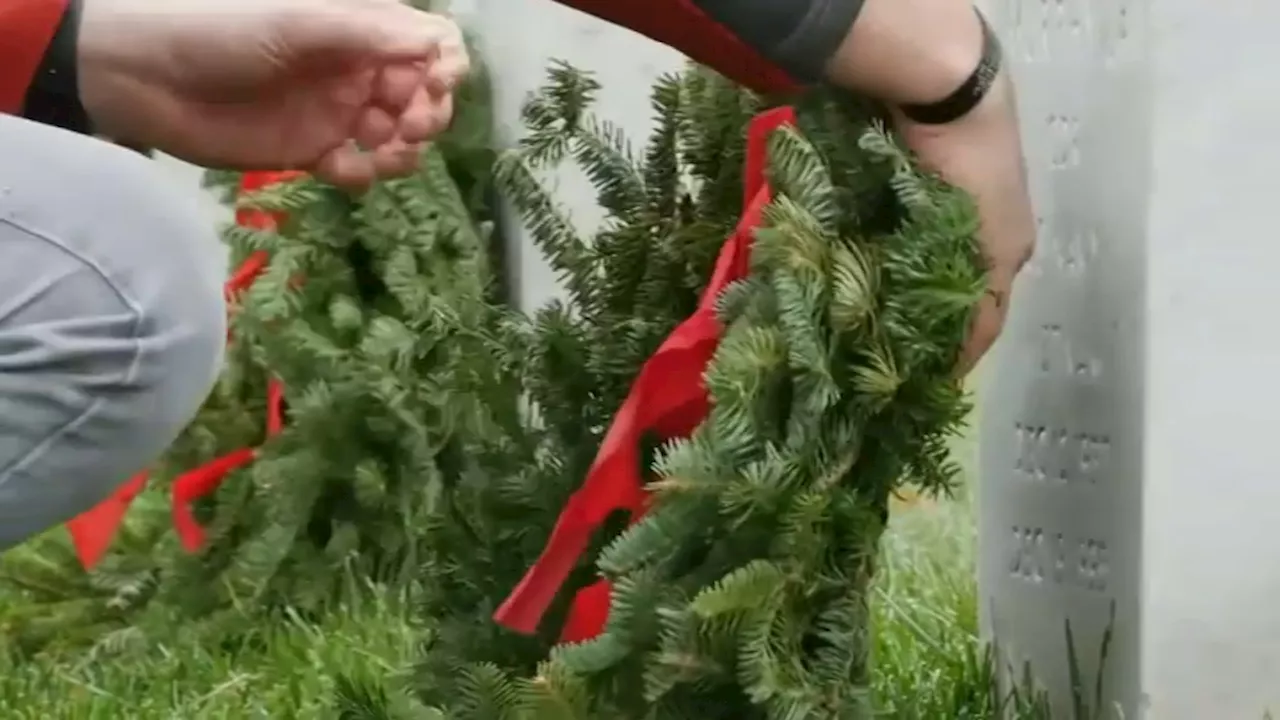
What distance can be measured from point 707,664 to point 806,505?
2.7 inches

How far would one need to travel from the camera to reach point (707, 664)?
0.56 metres

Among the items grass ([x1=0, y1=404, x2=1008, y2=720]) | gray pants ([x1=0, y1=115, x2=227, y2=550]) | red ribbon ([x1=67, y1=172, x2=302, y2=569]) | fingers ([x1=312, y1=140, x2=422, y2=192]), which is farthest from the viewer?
red ribbon ([x1=67, y1=172, x2=302, y2=569])

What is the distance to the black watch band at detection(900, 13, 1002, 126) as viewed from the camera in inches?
22.7

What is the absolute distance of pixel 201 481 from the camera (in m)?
1.13

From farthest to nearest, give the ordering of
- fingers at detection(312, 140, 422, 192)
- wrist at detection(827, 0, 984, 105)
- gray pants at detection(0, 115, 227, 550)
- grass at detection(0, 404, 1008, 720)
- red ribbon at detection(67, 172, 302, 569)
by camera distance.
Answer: red ribbon at detection(67, 172, 302, 569) → grass at detection(0, 404, 1008, 720) → fingers at detection(312, 140, 422, 192) → wrist at detection(827, 0, 984, 105) → gray pants at detection(0, 115, 227, 550)

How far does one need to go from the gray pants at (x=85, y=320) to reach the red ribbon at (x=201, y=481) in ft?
2.09

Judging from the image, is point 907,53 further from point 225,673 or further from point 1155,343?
point 225,673

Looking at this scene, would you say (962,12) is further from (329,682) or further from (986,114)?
(329,682)

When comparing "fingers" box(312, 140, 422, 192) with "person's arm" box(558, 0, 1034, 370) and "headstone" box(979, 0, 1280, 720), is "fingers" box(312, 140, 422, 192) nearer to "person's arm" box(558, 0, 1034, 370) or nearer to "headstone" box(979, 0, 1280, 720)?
"person's arm" box(558, 0, 1034, 370)

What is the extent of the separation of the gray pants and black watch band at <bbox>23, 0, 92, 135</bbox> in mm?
187

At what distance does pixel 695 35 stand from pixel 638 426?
0.49 feet

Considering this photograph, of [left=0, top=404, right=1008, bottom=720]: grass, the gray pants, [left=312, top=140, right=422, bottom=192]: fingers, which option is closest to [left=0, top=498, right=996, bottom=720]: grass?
[left=0, top=404, right=1008, bottom=720]: grass

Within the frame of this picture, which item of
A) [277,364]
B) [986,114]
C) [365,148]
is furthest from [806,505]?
[277,364]

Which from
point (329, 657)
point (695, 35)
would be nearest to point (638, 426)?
point (695, 35)
